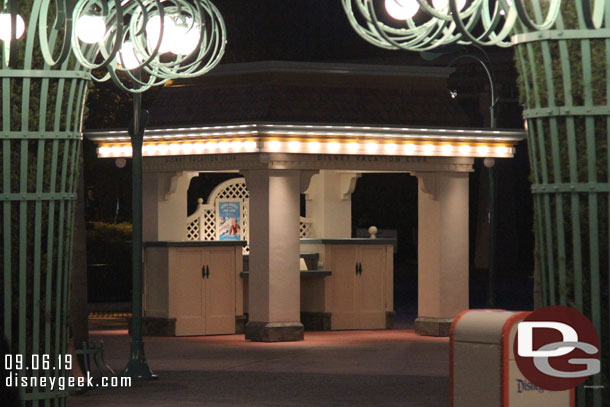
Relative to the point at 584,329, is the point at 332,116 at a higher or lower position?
higher

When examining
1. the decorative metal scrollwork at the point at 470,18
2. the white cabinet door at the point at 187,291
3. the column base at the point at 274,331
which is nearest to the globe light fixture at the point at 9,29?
the decorative metal scrollwork at the point at 470,18

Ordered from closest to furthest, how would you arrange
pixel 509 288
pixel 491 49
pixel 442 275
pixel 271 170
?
1. pixel 271 170
2. pixel 442 275
3. pixel 509 288
4. pixel 491 49

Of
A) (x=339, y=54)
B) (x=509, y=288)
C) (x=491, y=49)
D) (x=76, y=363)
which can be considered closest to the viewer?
(x=76, y=363)

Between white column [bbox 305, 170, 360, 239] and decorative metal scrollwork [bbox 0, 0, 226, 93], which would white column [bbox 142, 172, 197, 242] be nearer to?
white column [bbox 305, 170, 360, 239]

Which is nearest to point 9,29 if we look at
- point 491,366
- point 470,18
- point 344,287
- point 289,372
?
point 470,18

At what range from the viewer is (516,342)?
31.9 feet

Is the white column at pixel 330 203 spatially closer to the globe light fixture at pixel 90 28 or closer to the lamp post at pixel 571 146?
the globe light fixture at pixel 90 28

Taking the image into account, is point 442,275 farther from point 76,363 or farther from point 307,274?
point 76,363

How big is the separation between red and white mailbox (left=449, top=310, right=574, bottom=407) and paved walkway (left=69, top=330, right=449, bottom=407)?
336cm

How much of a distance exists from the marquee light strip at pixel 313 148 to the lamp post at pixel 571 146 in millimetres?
12303

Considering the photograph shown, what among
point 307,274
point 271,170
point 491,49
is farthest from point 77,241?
point 491,49

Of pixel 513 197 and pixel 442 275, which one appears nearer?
pixel 442 275

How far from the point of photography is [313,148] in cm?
2070

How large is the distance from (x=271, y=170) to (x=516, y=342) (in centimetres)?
1128
